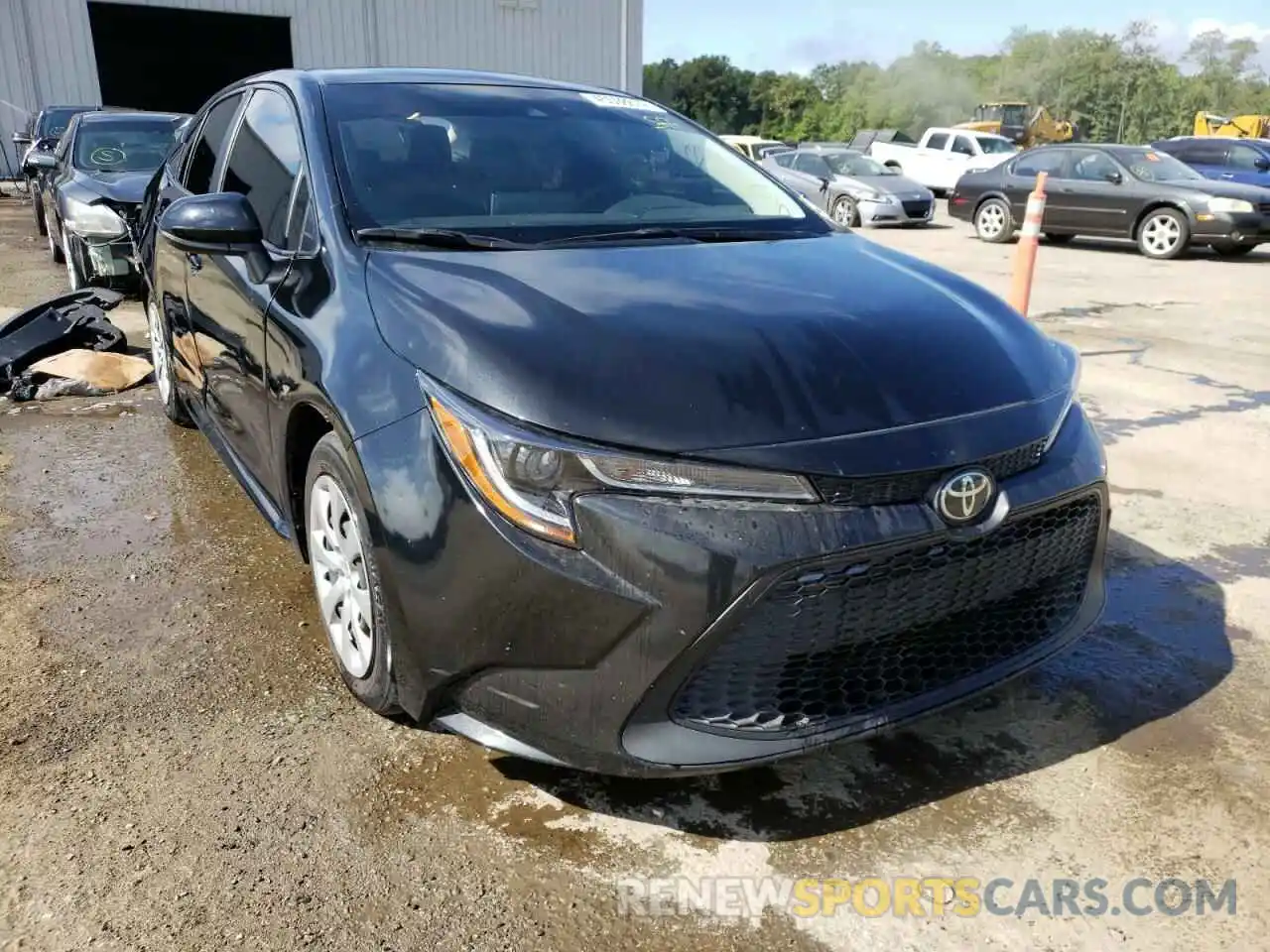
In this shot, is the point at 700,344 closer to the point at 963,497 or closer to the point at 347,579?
the point at 963,497

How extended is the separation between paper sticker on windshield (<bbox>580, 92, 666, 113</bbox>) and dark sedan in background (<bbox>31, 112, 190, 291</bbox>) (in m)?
4.28

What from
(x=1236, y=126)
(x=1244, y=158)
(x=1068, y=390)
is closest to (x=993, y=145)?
(x=1244, y=158)

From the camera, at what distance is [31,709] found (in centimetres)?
268

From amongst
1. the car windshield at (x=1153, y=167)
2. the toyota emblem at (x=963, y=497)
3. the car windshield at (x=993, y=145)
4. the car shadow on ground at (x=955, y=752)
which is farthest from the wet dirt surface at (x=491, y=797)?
the car windshield at (x=993, y=145)

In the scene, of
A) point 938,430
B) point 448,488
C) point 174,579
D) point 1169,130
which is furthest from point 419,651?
point 1169,130

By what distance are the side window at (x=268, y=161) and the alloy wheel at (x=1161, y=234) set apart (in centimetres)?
1213

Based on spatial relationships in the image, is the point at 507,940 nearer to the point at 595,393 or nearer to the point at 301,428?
the point at 595,393

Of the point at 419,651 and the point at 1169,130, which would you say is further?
the point at 1169,130

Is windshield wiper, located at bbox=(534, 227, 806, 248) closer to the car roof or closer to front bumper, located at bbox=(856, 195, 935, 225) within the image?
the car roof

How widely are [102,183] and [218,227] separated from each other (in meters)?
6.09

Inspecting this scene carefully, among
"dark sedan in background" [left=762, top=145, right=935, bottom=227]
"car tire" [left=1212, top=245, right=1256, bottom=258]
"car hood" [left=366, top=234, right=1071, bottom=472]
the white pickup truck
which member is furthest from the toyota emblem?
the white pickup truck

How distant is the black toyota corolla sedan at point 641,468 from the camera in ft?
6.32

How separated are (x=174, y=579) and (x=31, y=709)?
0.81 meters

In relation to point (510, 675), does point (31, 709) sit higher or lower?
lower
